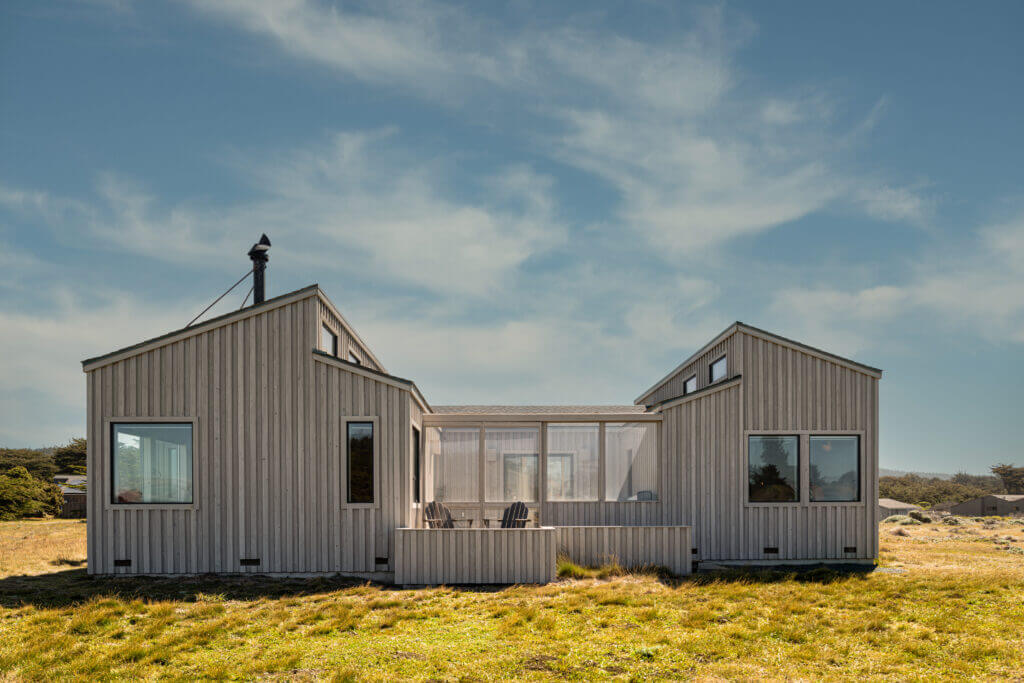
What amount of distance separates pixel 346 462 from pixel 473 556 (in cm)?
257

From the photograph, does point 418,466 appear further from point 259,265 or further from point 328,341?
point 259,265

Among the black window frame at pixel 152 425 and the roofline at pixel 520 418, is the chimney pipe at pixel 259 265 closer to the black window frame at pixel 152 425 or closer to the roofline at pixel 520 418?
the black window frame at pixel 152 425

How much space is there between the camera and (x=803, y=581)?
12.1 metres

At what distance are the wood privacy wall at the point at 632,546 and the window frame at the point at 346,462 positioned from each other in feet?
10.5

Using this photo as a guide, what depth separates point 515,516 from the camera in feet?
44.1

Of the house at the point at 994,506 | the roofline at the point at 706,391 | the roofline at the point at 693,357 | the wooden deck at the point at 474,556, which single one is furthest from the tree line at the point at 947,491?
the wooden deck at the point at 474,556

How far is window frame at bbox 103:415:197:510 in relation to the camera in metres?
12.1

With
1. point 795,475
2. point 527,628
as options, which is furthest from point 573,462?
point 527,628

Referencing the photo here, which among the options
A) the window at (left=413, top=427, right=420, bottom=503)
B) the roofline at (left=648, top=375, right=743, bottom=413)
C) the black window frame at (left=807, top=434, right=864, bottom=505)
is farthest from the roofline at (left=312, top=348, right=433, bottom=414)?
the black window frame at (left=807, top=434, right=864, bottom=505)

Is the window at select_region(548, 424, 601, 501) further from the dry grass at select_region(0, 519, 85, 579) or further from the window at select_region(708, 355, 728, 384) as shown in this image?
the dry grass at select_region(0, 519, 85, 579)

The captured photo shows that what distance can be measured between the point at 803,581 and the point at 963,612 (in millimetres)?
2639

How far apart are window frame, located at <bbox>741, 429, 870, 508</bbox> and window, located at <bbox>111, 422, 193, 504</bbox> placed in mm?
9693

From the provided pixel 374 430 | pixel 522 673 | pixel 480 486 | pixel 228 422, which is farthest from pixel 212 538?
pixel 522 673

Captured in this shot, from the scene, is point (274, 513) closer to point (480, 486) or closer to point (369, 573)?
point (369, 573)
